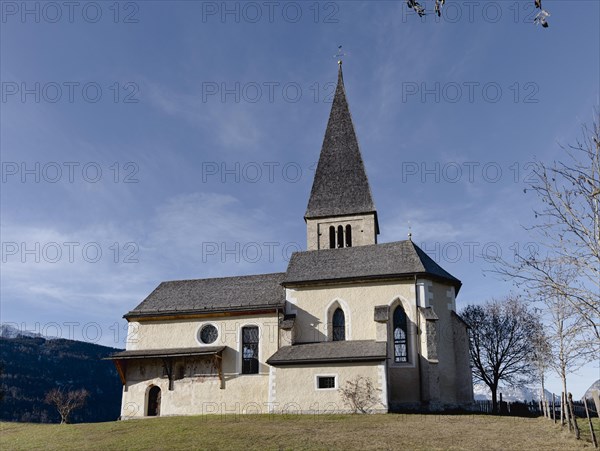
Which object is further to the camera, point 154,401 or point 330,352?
point 154,401

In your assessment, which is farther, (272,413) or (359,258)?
(359,258)

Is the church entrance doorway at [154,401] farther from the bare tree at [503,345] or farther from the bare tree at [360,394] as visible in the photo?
the bare tree at [503,345]

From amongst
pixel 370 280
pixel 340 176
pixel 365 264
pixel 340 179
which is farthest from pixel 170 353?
pixel 340 176

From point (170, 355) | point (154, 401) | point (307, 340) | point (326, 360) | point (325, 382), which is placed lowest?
point (154, 401)

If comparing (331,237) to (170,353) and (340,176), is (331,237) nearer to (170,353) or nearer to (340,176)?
(340,176)

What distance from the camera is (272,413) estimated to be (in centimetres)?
2486

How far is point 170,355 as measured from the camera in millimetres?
28250

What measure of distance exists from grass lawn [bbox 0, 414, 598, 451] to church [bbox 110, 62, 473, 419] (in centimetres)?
287

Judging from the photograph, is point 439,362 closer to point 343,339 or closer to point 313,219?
point 343,339

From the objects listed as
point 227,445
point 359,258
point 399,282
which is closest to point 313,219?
point 359,258

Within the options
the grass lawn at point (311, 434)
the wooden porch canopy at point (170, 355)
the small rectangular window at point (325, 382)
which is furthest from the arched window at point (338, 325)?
the wooden porch canopy at point (170, 355)

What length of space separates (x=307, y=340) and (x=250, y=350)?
3.51 metres

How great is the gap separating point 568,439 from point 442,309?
12.6 metres

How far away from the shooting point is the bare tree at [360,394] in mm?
23516
